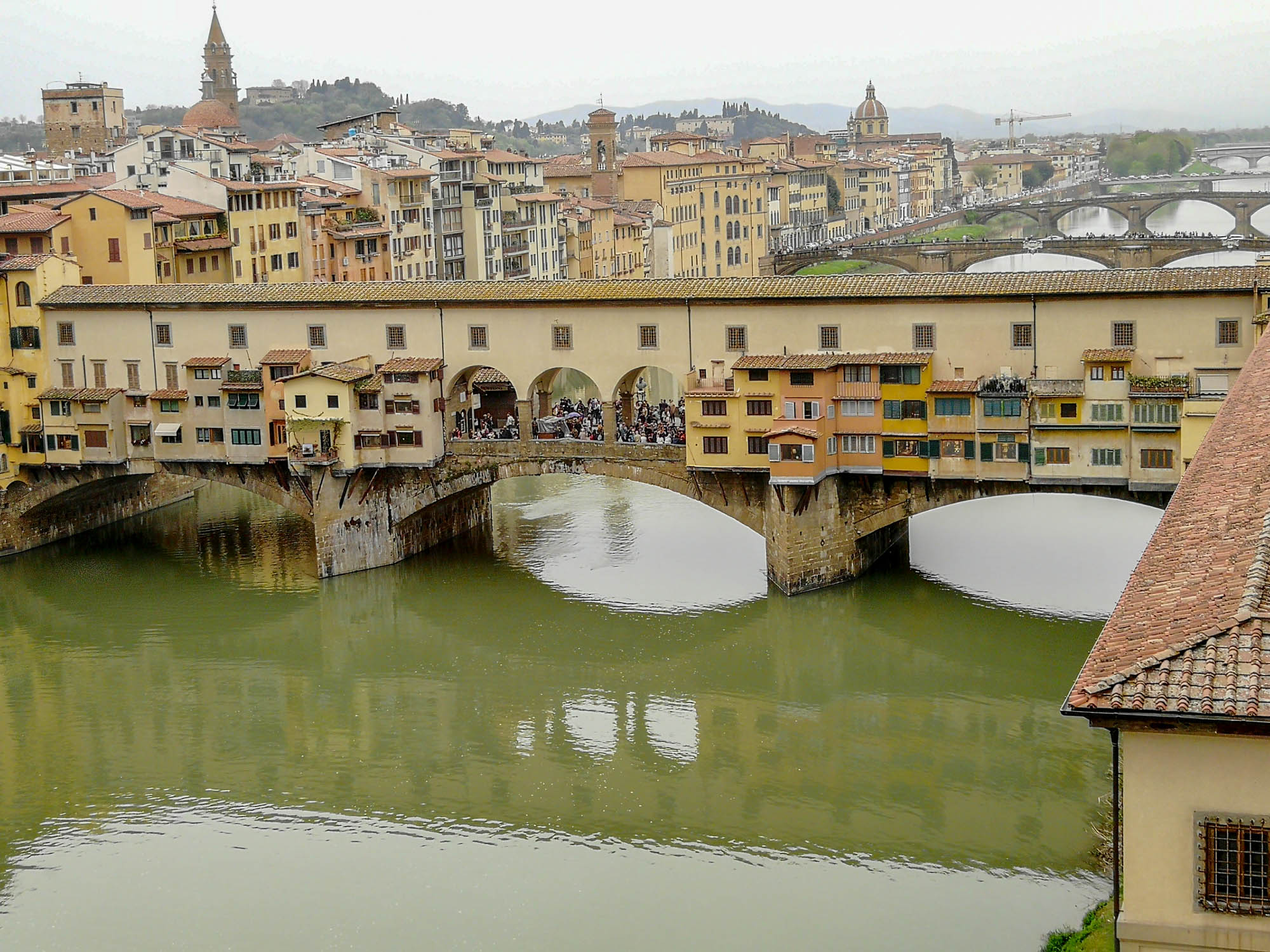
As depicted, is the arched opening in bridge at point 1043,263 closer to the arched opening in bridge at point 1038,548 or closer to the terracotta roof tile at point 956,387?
the arched opening in bridge at point 1038,548

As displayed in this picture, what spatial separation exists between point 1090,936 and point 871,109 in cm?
17651

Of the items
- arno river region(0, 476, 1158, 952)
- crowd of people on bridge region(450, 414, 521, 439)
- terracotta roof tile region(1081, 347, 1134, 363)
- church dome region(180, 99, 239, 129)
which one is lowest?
arno river region(0, 476, 1158, 952)

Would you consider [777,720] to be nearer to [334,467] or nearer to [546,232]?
[334,467]

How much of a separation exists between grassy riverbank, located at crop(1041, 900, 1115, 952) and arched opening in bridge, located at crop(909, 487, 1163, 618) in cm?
1270

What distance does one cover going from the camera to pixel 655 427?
35562 millimetres

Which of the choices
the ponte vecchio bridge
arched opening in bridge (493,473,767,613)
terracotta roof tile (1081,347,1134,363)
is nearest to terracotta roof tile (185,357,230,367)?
the ponte vecchio bridge

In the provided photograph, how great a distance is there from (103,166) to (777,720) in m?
41.8

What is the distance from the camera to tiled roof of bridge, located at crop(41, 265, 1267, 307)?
30312mm

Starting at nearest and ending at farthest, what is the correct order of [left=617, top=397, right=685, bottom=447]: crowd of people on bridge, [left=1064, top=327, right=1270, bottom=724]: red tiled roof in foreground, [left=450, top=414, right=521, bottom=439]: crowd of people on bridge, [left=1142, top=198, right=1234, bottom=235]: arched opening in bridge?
[left=1064, top=327, right=1270, bottom=724]: red tiled roof in foreground, [left=617, top=397, right=685, bottom=447]: crowd of people on bridge, [left=450, top=414, right=521, bottom=439]: crowd of people on bridge, [left=1142, top=198, right=1234, bottom=235]: arched opening in bridge

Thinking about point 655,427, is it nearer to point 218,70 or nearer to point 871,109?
point 218,70

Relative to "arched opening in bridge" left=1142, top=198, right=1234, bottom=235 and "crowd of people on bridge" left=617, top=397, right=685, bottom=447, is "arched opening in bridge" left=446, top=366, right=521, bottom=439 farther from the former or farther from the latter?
"arched opening in bridge" left=1142, top=198, right=1234, bottom=235

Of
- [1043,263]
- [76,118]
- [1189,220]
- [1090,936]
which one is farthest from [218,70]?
[1090,936]

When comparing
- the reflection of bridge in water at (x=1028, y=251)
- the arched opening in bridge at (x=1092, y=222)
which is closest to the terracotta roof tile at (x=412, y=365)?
the reflection of bridge in water at (x=1028, y=251)

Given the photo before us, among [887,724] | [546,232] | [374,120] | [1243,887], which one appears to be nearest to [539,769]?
[887,724]
